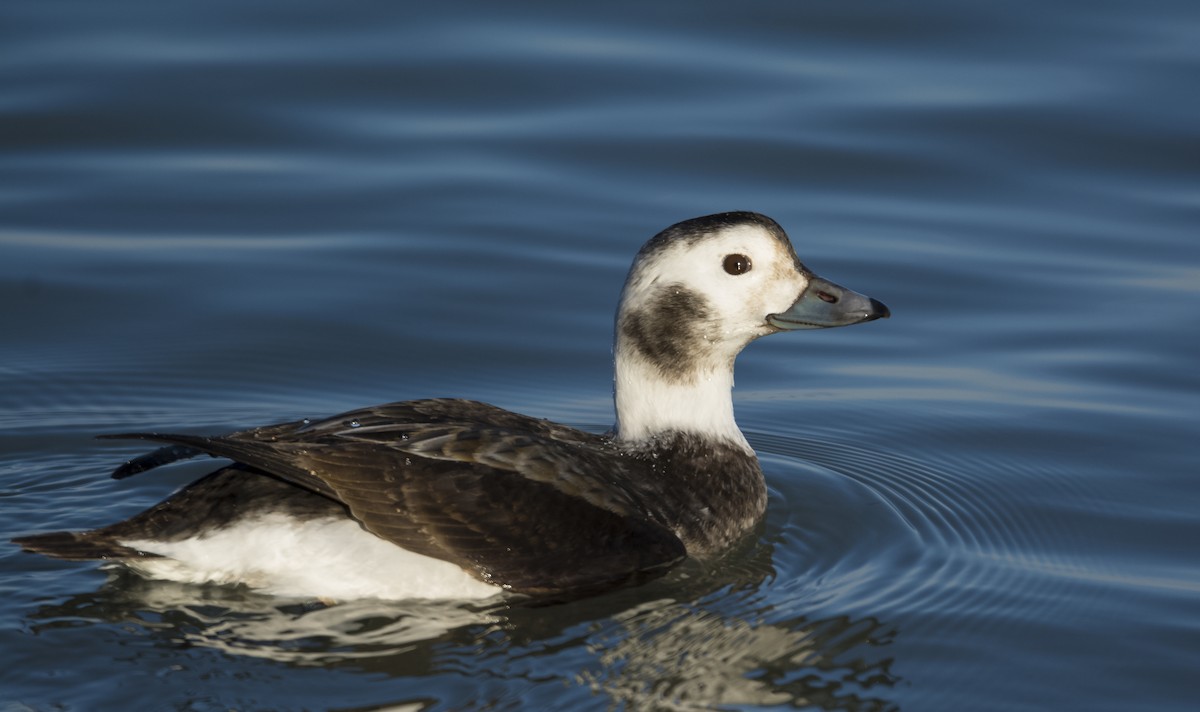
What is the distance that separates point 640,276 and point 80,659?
2.32 m

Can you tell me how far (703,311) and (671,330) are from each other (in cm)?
13

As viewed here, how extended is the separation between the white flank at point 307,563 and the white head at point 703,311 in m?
1.16

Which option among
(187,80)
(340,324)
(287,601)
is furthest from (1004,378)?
(187,80)

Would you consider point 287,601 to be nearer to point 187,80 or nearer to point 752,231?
point 752,231

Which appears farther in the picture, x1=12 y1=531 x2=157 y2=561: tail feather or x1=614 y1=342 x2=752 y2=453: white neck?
x1=614 y1=342 x2=752 y2=453: white neck

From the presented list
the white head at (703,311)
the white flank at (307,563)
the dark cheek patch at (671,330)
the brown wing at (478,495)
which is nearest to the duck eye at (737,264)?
the white head at (703,311)

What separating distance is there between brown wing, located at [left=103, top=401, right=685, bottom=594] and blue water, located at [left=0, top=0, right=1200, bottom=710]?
5.2 inches

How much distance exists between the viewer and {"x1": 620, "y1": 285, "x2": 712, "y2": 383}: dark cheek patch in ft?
21.3

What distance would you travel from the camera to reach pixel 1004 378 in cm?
826

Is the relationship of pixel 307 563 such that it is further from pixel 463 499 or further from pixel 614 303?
pixel 614 303

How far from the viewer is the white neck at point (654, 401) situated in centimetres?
660

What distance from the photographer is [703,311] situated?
6500 mm

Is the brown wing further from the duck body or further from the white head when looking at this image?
the white head

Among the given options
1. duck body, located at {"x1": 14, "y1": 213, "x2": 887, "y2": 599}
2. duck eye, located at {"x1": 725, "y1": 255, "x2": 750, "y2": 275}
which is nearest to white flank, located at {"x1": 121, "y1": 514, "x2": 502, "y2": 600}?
duck body, located at {"x1": 14, "y1": 213, "x2": 887, "y2": 599}
